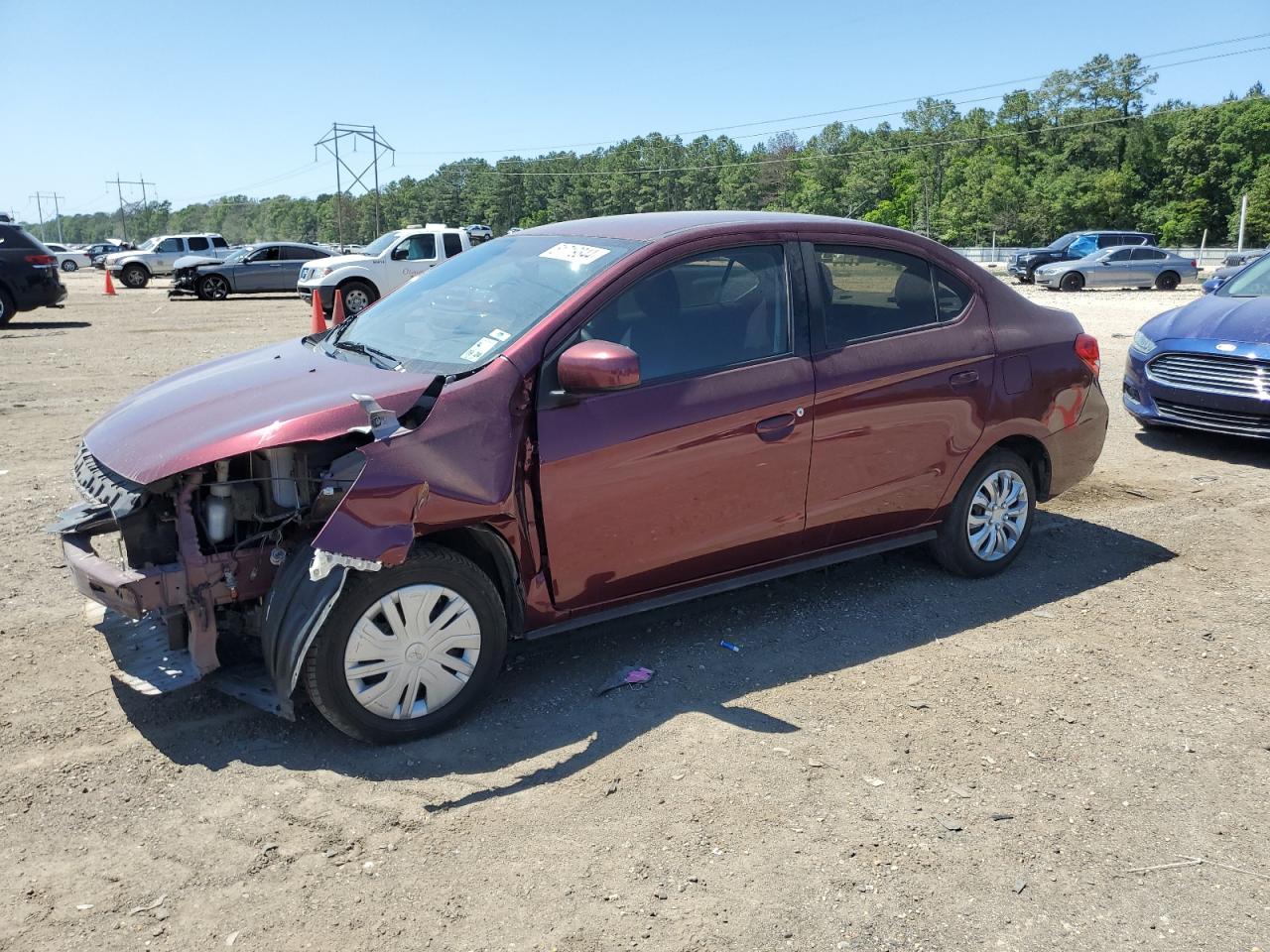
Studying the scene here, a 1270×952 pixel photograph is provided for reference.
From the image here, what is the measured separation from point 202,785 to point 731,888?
5.82ft

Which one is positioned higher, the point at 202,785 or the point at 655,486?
the point at 655,486

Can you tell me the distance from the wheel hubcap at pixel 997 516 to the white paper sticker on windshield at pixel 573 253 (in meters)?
2.25

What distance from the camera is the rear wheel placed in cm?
3127

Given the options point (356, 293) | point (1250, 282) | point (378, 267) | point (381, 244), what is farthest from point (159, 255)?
point (1250, 282)

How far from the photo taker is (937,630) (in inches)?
183

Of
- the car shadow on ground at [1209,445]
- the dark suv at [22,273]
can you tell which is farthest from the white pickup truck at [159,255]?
the car shadow on ground at [1209,445]

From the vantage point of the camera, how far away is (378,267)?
69.3ft

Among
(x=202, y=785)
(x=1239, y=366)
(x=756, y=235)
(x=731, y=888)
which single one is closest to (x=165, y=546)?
(x=202, y=785)

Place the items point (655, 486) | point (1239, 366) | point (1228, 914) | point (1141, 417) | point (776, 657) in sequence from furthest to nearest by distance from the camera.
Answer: point (1141, 417) < point (1239, 366) < point (776, 657) < point (655, 486) < point (1228, 914)

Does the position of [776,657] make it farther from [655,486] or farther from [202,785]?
[202,785]

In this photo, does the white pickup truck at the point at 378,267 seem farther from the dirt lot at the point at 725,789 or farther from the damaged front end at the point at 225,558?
the damaged front end at the point at 225,558

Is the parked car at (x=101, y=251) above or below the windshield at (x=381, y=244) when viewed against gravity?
above

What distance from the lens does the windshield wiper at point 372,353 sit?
4.01 m

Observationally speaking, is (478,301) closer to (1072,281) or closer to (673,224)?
(673,224)
